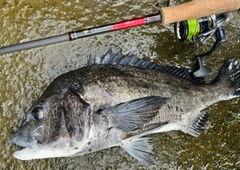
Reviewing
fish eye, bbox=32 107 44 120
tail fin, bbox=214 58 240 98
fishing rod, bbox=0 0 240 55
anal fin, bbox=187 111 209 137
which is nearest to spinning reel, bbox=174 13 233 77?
fishing rod, bbox=0 0 240 55

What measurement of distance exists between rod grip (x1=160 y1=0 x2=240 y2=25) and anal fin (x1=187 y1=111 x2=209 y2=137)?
0.75 meters

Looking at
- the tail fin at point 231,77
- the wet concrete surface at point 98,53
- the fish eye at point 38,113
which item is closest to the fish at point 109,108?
the fish eye at point 38,113

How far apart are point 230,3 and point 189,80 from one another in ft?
1.94

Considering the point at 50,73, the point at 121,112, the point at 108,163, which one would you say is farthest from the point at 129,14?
the point at 108,163

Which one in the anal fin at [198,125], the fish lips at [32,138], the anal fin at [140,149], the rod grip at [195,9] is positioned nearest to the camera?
the fish lips at [32,138]

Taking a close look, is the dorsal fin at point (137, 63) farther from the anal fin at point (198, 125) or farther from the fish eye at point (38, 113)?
the fish eye at point (38, 113)

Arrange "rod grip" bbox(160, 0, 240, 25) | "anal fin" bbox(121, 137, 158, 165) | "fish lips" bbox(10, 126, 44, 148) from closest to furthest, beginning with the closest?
"fish lips" bbox(10, 126, 44, 148), "rod grip" bbox(160, 0, 240, 25), "anal fin" bbox(121, 137, 158, 165)

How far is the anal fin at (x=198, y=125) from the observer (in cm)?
252

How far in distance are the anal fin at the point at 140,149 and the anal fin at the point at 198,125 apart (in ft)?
1.21

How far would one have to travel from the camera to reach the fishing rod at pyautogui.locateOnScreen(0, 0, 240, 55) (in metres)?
2.12

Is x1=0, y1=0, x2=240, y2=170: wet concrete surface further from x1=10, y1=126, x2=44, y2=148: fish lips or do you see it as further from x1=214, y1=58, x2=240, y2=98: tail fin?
x1=10, y1=126, x2=44, y2=148: fish lips

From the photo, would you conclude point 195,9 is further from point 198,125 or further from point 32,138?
point 32,138

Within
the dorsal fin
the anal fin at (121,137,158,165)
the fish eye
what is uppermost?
the dorsal fin

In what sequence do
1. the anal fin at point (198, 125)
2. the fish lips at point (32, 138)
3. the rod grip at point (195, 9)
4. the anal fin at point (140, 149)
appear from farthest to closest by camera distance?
the anal fin at point (198, 125) → the anal fin at point (140, 149) → the rod grip at point (195, 9) → the fish lips at point (32, 138)
